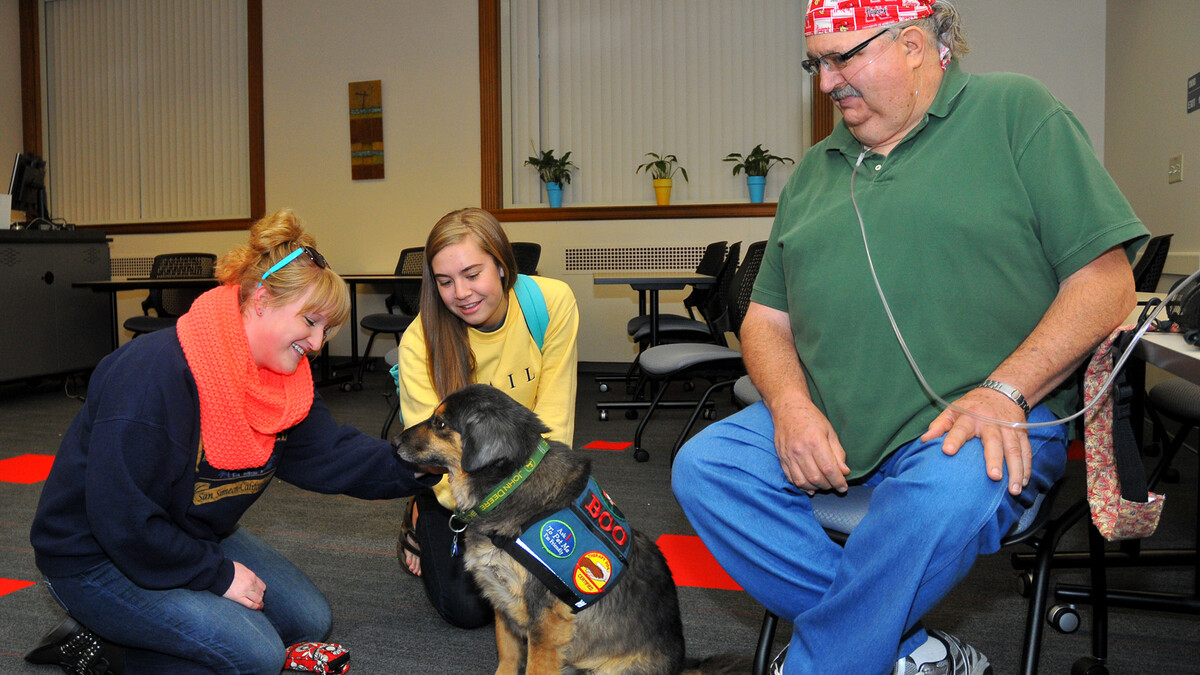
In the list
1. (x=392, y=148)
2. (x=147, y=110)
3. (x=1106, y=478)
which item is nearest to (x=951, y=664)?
(x=1106, y=478)

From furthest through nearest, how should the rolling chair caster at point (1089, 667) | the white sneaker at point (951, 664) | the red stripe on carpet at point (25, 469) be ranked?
the red stripe on carpet at point (25, 469) → the rolling chair caster at point (1089, 667) → the white sneaker at point (951, 664)

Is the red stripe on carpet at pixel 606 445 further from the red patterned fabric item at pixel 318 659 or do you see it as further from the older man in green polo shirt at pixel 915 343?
the older man in green polo shirt at pixel 915 343

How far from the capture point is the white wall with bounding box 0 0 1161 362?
7.58 m

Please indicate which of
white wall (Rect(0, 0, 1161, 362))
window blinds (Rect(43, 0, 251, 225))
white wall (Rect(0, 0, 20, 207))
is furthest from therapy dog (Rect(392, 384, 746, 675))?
white wall (Rect(0, 0, 20, 207))

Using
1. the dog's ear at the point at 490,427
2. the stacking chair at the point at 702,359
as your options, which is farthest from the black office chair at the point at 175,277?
the dog's ear at the point at 490,427

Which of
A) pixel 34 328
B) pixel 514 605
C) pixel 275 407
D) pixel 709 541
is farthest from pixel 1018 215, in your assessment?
pixel 34 328

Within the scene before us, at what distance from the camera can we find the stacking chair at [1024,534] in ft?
4.48

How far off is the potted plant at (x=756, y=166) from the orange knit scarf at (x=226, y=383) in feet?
18.9

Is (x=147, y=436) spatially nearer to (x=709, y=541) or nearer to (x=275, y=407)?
(x=275, y=407)

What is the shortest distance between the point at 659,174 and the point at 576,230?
90 cm

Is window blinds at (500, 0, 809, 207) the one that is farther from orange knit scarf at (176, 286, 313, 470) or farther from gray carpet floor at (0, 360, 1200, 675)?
orange knit scarf at (176, 286, 313, 470)

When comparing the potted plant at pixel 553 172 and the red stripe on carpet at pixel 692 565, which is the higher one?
the potted plant at pixel 553 172

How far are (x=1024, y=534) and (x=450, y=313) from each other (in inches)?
54.9

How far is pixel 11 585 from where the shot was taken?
7.97 ft
